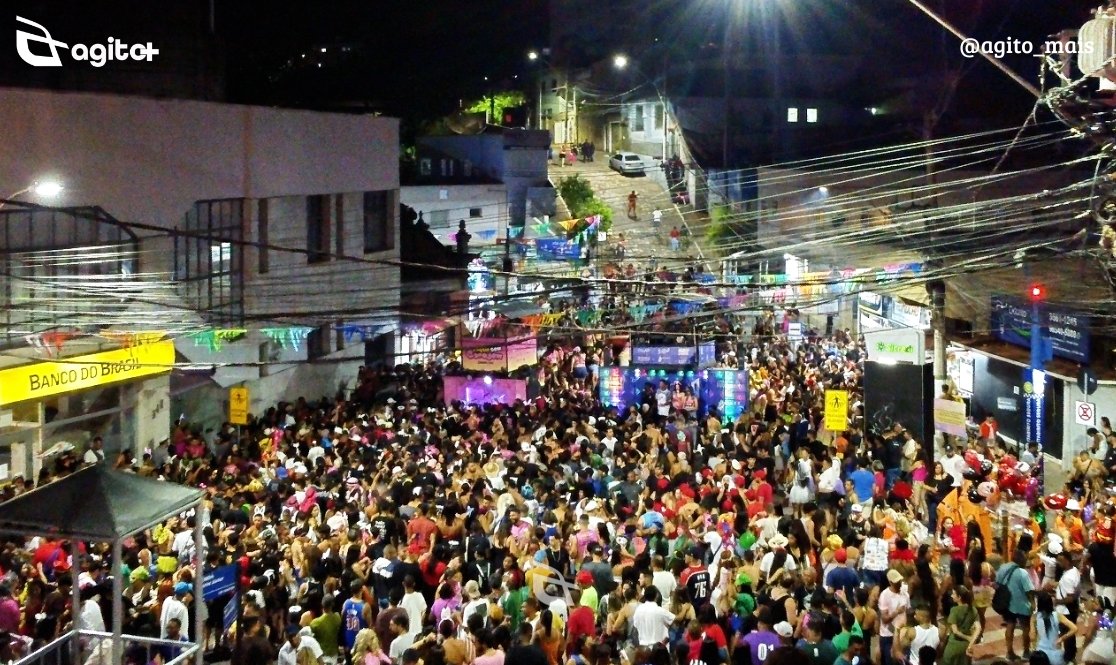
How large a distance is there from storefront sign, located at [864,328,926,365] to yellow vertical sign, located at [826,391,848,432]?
4.54ft

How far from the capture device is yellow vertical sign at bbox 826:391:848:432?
19.0m

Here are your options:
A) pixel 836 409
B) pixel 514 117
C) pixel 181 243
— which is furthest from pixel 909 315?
pixel 514 117

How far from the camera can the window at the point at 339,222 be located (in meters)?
25.5

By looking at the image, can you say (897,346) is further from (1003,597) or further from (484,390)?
(1003,597)

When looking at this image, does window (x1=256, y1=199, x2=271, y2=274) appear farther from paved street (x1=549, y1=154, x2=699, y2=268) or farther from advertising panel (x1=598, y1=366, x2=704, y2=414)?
paved street (x1=549, y1=154, x2=699, y2=268)

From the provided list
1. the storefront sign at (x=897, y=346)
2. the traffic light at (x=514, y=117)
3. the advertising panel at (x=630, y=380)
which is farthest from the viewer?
the traffic light at (x=514, y=117)

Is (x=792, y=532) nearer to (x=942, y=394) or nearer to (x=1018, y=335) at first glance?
(x=942, y=394)

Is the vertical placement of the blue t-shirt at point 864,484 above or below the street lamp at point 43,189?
below

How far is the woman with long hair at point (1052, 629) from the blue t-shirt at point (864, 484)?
4866mm

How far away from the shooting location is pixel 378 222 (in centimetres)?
2762

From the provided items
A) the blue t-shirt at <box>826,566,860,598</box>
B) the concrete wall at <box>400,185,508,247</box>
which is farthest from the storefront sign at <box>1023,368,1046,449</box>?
the concrete wall at <box>400,185,508,247</box>

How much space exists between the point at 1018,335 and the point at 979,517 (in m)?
10.7

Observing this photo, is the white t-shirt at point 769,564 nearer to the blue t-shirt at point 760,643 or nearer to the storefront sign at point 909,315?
the blue t-shirt at point 760,643

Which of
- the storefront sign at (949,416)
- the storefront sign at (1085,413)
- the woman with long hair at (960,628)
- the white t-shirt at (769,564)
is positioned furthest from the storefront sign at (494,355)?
the woman with long hair at (960,628)
